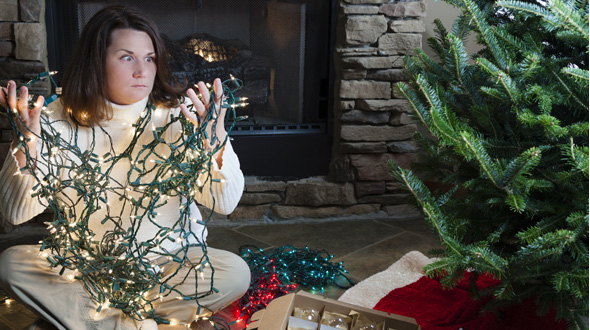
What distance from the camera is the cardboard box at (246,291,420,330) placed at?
4.83ft

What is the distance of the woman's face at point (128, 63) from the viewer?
1566mm

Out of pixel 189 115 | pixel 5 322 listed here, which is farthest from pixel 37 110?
pixel 5 322

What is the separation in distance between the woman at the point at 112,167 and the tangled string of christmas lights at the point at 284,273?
0.74 feet

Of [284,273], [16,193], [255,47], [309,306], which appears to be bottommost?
[284,273]

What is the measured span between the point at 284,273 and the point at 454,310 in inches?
23.0

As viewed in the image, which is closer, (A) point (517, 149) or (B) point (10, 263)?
(A) point (517, 149)

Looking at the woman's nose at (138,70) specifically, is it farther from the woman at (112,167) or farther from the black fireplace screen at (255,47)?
the black fireplace screen at (255,47)

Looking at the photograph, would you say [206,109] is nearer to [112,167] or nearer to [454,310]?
Result: [112,167]

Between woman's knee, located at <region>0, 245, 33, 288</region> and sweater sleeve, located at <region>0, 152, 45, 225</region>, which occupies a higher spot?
sweater sleeve, located at <region>0, 152, 45, 225</region>

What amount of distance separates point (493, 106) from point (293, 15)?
143 cm

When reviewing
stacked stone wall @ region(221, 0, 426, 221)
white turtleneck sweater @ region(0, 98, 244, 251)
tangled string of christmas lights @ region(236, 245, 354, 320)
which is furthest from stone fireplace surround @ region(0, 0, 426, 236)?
white turtleneck sweater @ region(0, 98, 244, 251)

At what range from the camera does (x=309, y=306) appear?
5.09 feet

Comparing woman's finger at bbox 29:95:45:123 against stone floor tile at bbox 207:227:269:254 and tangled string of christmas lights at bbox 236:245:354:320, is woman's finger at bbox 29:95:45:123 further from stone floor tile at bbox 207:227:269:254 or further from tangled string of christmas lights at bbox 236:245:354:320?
stone floor tile at bbox 207:227:269:254

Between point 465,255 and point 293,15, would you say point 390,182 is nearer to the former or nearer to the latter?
point 293,15
